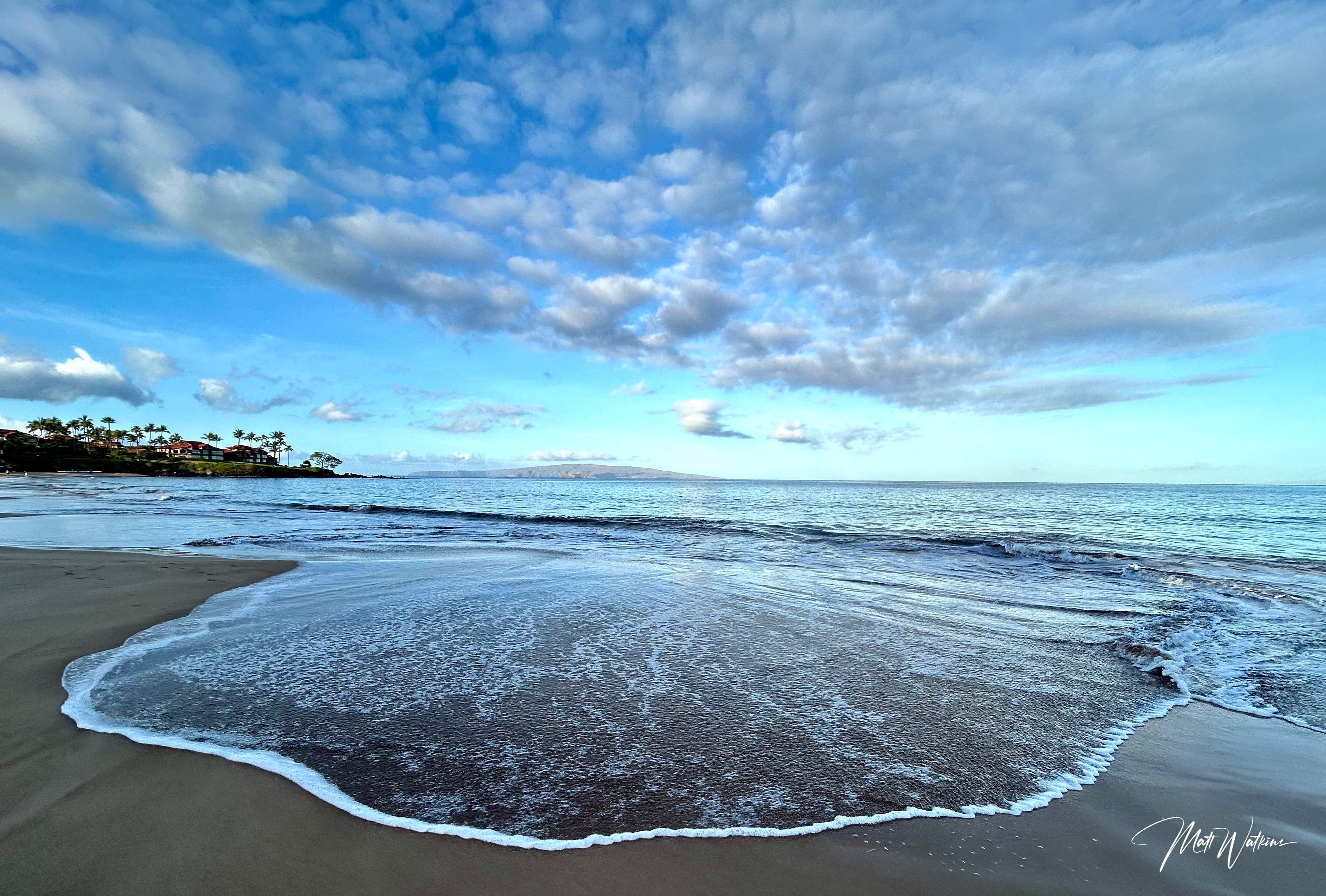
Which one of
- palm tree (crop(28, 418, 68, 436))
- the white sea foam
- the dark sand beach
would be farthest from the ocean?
palm tree (crop(28, 418, 68, 436))

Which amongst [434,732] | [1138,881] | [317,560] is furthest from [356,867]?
[317,560]

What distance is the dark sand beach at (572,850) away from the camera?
2.81m

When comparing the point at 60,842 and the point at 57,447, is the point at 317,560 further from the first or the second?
the point at 57,447

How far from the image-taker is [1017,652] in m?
7.41

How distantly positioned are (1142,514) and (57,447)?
7141 inches

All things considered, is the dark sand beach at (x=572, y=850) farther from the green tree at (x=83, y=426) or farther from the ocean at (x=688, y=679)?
the green tree at (x=83, y=426)

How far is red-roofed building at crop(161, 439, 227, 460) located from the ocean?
550ft

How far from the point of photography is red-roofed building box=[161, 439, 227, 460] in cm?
14475

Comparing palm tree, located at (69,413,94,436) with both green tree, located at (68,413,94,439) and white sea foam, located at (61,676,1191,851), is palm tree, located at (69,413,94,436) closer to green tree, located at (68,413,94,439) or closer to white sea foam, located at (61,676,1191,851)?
green tree, located at (68,413,94,439)
